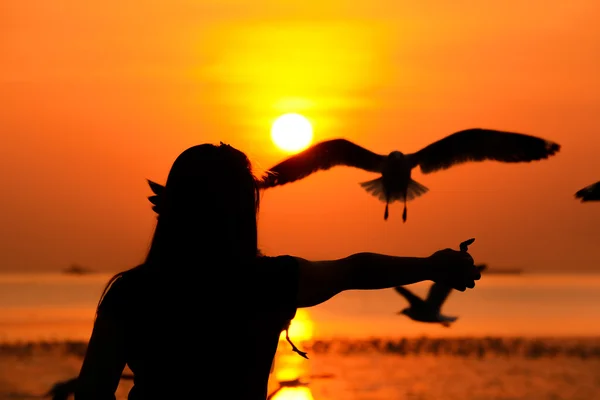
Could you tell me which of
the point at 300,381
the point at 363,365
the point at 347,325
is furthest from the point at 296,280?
the point at 347,325

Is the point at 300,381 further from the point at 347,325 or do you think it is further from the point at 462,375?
the point at 347,325

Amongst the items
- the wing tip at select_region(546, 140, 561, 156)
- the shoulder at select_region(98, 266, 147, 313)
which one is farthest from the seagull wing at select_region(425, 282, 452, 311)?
the shoulder at select_region(98, 266, 147, 313)

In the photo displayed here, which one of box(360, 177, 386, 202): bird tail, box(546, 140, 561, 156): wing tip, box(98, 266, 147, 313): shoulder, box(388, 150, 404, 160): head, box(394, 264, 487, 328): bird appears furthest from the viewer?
box(394, 264, 487, 328): bird

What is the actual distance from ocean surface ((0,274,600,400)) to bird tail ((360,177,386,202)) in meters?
5.69

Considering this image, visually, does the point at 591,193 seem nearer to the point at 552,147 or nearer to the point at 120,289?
the point at 552,147

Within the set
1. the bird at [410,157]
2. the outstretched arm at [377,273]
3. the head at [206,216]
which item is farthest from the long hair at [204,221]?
the bird at [410,157]

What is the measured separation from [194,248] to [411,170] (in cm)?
1022

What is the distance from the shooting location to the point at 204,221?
8.22ft

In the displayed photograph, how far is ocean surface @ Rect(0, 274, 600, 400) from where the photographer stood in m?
21.6

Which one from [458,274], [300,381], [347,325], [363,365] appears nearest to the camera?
[458,274]

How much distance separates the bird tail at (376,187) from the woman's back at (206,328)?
10.5 metres

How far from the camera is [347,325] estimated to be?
51531 millimetres

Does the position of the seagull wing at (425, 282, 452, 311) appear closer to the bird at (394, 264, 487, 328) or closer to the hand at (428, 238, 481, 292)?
the bird at (394, 264, 487, 328)

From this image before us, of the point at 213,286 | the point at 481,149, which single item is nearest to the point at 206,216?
the point at 213,286
